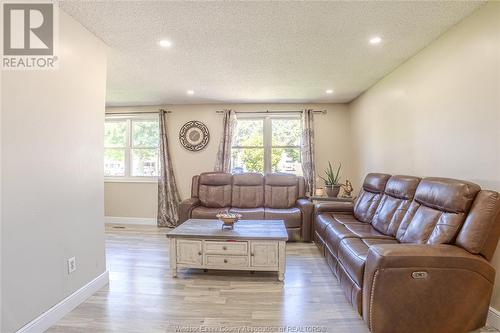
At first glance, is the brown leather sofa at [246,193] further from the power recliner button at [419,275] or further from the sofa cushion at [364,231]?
the power recliner button at [419,275]

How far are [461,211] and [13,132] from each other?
311cm

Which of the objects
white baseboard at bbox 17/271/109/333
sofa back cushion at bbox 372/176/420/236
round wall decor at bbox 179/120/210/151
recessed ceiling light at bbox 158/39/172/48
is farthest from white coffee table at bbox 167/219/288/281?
round wall decor at bbox 179/120/210/151

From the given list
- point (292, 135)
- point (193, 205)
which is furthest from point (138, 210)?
point (292, 135)

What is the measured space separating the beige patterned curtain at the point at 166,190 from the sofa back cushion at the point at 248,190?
126 cm

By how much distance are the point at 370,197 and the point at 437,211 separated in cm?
122

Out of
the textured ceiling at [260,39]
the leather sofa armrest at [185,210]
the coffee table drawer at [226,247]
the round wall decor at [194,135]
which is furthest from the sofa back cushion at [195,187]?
the coffee table drawer at [226,247]

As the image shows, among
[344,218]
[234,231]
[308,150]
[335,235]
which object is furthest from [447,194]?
[308,150]

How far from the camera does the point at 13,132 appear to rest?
1.72 metres

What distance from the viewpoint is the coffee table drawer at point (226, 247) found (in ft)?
9.27

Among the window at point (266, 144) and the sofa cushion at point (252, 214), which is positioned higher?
the window at point (266, 144)

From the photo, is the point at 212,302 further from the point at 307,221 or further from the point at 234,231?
the point at 307,221

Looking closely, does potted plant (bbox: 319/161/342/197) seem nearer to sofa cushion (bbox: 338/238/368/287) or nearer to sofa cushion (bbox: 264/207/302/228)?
sofa cushion (bbox: 264/207/302/228)

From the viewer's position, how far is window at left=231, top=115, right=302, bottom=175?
211 inches

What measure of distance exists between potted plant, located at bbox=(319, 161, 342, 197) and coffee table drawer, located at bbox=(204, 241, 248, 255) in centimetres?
238
